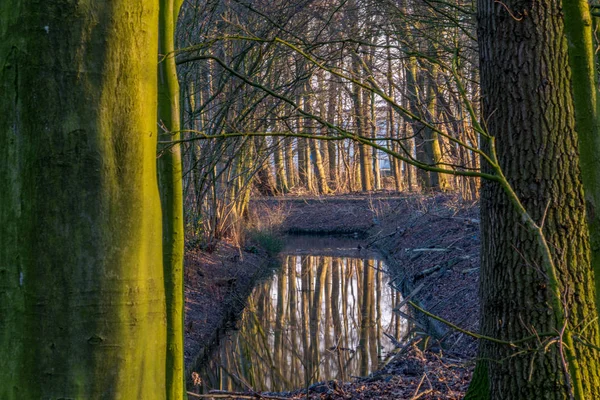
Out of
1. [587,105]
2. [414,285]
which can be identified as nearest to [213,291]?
[414,285]

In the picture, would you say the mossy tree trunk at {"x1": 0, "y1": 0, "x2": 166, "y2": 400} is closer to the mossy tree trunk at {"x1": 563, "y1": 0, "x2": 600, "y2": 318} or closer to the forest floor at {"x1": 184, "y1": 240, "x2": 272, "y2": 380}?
the mossy tree trunk at {"x1": 563, "y1": 0, "x2": 600, "y2": 318}

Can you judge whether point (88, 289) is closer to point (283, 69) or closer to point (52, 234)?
point (52, 234)

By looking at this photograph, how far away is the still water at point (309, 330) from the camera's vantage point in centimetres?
899

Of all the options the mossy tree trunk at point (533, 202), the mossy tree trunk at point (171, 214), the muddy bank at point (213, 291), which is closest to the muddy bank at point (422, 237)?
the mossy tree trunk at point (533, 202)

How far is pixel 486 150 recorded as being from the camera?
439cm

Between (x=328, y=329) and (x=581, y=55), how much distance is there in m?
9.25

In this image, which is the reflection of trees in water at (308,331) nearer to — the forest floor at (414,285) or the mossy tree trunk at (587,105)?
the forest floor at (414,285)

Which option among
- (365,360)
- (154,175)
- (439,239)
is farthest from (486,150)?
(439,239)

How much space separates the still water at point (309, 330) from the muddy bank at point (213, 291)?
233 millimetres

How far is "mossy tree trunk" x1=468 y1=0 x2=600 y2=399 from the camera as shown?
12.4 feet

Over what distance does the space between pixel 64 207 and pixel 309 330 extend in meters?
9.69

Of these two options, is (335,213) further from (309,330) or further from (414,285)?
(309,330)

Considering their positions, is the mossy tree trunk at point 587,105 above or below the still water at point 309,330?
above

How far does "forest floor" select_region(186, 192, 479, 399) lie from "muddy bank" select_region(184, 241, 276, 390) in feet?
0.09
